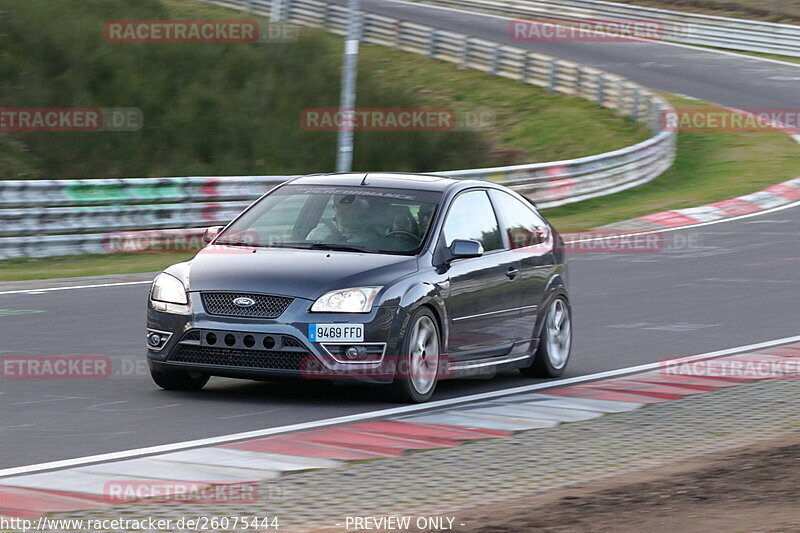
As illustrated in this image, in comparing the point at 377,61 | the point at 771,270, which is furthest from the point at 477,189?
the point at 377,61

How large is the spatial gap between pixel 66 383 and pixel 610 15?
50.4m

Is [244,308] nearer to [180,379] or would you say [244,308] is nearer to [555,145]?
[180,379]

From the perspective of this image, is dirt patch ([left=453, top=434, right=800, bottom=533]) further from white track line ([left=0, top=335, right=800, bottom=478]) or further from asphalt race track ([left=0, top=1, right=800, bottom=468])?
asphalt race track ([left=0, top=1, right=800, bottom=468])

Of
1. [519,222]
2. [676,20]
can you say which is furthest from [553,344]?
[676,20]

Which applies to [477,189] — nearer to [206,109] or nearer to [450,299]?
[450,299]

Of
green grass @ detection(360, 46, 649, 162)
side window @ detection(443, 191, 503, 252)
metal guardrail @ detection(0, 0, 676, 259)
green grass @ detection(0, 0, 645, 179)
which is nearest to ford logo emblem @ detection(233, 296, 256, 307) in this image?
side window @ detection(443, 191, 503, 252)

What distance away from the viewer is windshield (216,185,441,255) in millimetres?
10094

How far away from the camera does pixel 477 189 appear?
10977 millimetres

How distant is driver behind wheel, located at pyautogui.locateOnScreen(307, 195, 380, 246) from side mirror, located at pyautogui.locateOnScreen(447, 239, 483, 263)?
53cm

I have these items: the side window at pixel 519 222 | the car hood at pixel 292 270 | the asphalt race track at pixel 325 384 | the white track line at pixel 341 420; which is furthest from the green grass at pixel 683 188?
the white track line at pixel 341 420

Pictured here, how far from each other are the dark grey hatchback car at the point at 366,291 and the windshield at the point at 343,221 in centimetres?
1

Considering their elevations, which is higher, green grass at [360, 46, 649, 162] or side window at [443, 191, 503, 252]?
side window at [443, 191, 503, 252]

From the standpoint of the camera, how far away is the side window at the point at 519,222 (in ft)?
36.4

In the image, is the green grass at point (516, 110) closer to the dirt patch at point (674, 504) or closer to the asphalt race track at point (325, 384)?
the asphalt race track at point (325, 384)
